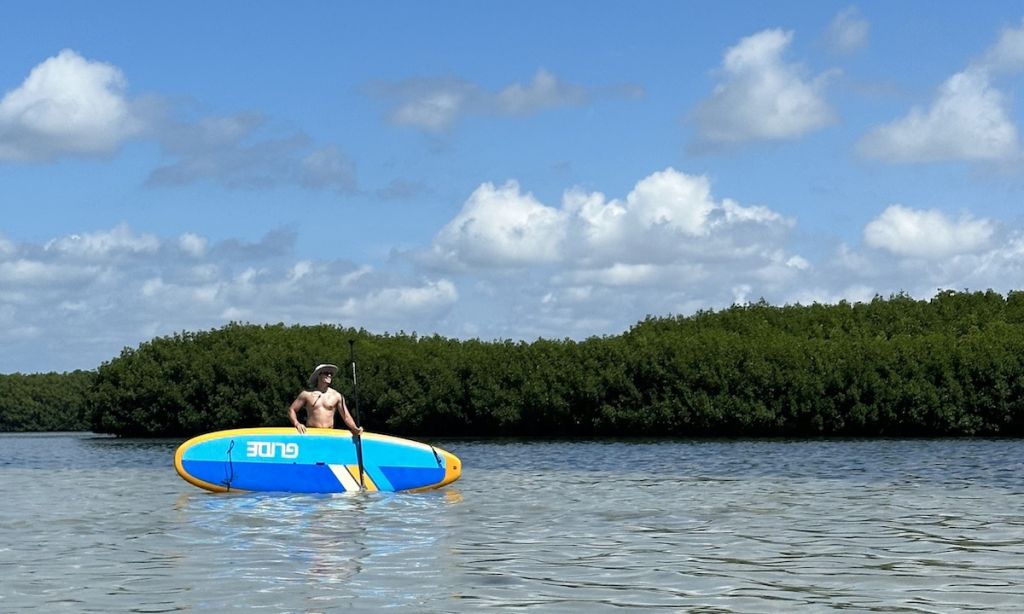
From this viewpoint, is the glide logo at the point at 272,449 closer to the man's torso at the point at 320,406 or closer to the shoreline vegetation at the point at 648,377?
the man's torso at the point at 320,406

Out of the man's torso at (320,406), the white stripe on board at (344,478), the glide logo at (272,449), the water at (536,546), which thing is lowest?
the water at (536,546)

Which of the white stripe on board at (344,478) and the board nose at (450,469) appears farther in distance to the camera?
the board nose at (450,469)

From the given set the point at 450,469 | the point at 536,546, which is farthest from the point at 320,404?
the point at 536,546

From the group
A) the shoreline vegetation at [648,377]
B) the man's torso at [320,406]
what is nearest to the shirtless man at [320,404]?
the man's torso at [320,406]

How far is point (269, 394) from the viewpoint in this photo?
104 m

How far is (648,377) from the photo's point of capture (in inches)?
3497

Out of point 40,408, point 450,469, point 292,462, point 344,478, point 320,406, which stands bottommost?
point 344,478

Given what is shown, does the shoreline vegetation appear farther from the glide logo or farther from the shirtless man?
the glide logo

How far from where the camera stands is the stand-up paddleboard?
3008cm

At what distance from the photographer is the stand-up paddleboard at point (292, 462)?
30.1m

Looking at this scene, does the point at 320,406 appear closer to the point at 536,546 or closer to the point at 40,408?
the point at 536,546

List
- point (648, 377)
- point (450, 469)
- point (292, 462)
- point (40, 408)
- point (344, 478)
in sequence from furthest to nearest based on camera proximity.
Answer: point (40, 408), point (648, 377), point (450, 469), point (344, 478), point (292, 462)

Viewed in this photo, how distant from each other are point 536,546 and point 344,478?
10832 mm

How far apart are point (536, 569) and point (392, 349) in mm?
88082
